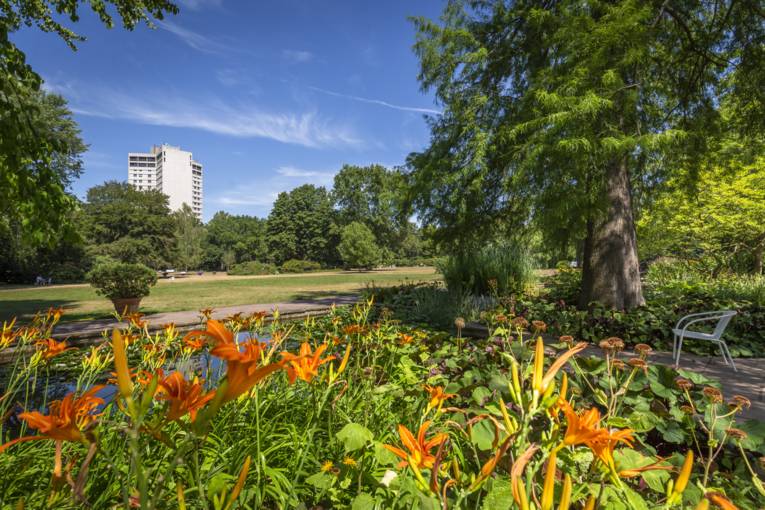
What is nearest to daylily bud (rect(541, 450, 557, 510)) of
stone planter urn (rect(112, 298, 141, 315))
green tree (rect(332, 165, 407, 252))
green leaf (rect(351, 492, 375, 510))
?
green leaf (rect(351, 492, 375, 510))

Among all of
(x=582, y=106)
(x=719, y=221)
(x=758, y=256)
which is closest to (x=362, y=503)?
(x=582, y=106)

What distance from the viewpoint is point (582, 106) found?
415 cm

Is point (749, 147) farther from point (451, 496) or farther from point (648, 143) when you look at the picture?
point (451, 496)

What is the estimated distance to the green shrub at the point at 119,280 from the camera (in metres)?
7.80

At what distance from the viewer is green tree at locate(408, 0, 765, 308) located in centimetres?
463

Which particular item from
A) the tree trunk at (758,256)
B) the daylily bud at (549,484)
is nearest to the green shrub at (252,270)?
the tree trunk at (758,256)

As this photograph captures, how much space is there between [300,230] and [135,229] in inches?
704

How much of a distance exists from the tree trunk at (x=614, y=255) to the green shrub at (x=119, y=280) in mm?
8802

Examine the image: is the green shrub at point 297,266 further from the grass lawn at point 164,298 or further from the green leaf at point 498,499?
the green leaf at point 498,499

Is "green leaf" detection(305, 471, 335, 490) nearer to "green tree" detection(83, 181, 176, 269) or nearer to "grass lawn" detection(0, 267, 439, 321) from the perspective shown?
"grass lawn" detection(0, 267, 439, 321)

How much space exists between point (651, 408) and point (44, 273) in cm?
3312

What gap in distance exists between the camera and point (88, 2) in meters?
5.42

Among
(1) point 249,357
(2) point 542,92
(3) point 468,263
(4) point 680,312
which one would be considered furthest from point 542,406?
(3) point 468,263

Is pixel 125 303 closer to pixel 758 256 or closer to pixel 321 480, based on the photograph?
pixel 321 480
